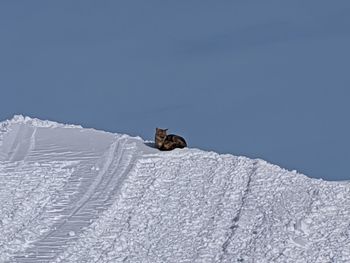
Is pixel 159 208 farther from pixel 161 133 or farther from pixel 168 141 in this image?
pixel 161 133

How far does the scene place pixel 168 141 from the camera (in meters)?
23.3

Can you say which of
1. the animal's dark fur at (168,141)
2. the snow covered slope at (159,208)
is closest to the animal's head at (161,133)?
the animal's dark fur at (168,141)

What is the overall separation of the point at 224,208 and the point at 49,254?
356 centimetres

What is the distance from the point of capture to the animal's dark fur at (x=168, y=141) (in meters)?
23.2

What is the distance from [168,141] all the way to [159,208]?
4.75 m

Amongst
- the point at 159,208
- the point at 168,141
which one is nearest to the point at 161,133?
the point at 168,141

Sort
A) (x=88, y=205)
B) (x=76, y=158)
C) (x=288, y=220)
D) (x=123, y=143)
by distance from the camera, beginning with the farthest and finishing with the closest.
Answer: (x=123, y=143) < (x=76, y=158) < (x=88, y=205) < (x=288, y=220)

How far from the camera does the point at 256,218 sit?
58.2 feet

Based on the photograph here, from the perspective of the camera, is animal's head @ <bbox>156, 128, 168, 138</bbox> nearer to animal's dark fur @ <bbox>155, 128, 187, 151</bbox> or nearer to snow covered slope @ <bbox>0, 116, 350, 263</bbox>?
animal's dark fur @ <bbox>155, 128, 187, 151</bbox>

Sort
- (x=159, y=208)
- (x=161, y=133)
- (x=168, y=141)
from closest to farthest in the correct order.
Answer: (x=159, y=208) → (x=168, y=141) → (x=161, y=133)

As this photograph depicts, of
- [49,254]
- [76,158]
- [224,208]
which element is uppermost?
[76,158]

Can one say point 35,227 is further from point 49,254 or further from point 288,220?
point 288,220

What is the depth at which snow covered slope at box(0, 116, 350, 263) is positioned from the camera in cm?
1625

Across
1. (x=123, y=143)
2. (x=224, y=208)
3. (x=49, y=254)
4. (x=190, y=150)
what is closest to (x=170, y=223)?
(x=224, y=208)
